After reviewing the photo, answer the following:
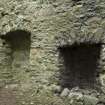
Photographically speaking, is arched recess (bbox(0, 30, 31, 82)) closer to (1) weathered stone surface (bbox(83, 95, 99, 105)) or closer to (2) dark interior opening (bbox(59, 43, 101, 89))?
(2) dark interior opening (bbox(59, 43, 101, 89))

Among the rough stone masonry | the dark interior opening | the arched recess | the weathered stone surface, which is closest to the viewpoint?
the weathered stone surface

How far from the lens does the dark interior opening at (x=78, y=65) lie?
17.6 feet

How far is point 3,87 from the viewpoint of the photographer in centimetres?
637

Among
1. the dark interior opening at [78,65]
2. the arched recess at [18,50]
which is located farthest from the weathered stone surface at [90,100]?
the arched recess at [18,50]

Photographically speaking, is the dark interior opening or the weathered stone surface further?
the dark interior opening

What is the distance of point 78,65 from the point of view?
5582mm

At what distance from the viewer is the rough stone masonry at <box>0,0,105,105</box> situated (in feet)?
17.1

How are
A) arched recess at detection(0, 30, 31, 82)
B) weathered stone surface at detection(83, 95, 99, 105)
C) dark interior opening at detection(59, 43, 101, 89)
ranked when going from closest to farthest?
weathered stone surface at detection(83, 95, 99, 105), dark interior opening at detection(59, 43, 101, 89), arched recess at detection(0, 30, 31, 82)

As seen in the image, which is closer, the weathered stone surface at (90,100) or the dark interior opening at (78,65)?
the weathered stone surface at (90,100)

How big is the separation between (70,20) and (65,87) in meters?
1.23

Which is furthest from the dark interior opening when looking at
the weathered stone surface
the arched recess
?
the arched recess

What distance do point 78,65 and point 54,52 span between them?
0.50m

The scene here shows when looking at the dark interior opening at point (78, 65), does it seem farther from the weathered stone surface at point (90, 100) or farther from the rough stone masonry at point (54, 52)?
the weathered stone surface at point (90, 100)

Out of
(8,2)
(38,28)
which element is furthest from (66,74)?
(8,2)
